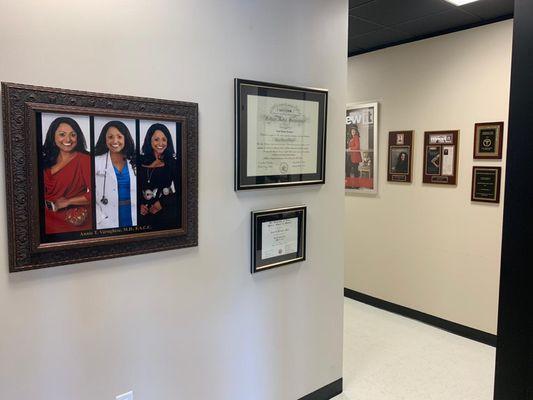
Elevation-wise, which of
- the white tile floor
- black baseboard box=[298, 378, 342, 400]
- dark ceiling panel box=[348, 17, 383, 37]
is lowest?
the white tile floor

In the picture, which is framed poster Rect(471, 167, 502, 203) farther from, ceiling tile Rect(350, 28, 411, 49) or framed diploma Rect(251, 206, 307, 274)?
framed diploma Rect(251, 206, 307, 274)

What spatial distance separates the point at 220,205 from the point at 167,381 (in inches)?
32.6

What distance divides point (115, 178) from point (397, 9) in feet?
7.77

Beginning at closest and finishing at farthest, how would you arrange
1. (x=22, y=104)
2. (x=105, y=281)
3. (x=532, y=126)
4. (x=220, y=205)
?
(x=532, y=126)
(x=22, y=104)
(x=105, y=281)
(x=220, y=205)

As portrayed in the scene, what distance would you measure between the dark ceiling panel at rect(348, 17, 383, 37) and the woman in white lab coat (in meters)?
2.23

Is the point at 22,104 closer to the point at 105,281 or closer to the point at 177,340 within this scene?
the point at 105,281

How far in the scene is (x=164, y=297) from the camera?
168 cm

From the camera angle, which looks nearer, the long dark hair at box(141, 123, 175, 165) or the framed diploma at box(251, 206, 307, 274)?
the long dark hair at box(141, 123, 175, 165)

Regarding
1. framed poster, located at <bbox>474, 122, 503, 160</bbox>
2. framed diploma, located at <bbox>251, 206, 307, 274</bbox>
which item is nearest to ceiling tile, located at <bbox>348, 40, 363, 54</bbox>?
framed poster, located at <bbox>474, 122, 503, 160</bbox>

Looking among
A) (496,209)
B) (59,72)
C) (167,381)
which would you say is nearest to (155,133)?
(59,72)

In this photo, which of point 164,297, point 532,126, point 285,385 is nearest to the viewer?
point 532,126

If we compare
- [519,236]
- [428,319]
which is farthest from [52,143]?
[428,319]

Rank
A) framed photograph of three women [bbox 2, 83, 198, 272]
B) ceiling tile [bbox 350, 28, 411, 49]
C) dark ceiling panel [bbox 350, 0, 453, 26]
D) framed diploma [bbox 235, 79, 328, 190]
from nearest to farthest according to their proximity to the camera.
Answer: framed photograph of three women [bbox 2, 83, 198, 272] < framed diploma [bbox 235, 79, 328, 190] < dark ceiling panel [bbox 350, 0, 453, 26] < ceiling tile [bbox 350, 28, 411, 49]

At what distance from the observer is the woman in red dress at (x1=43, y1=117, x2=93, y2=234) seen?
1.35 meters
